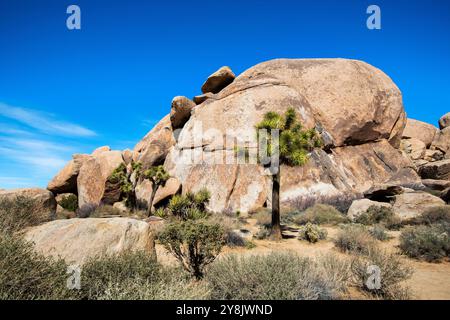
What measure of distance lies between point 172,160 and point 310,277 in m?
25.2

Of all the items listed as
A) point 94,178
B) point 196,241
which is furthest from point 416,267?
point 94,178

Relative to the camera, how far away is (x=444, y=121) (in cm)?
4838

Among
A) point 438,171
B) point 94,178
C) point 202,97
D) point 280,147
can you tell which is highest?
point 202,97

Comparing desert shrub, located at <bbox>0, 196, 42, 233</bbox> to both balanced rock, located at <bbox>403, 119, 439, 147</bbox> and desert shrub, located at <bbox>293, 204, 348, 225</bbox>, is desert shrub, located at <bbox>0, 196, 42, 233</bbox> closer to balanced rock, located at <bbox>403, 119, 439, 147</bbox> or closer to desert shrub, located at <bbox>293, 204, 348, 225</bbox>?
desert shrub, located at <bbox>293, 204, 348, 225</bbox>

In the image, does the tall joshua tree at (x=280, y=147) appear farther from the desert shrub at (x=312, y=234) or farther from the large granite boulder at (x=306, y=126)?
the large granite boulder at (x=306, y=126)

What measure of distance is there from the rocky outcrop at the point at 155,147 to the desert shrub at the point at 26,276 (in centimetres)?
2632

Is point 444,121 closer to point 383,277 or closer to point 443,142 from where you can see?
point 443,142

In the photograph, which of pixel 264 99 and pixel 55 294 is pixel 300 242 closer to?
pixel 55 294

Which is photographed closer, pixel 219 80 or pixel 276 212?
pixel 276 212

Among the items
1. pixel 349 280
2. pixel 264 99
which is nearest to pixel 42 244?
pixel 349 280

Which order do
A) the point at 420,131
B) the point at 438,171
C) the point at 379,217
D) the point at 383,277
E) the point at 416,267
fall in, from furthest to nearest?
the point at 420,131, the point at 438,171, the point at 379,217, the point at 416,267, the point at 383,277

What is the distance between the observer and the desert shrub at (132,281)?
12.1 ft

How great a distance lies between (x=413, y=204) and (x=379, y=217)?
2238 millimetres
